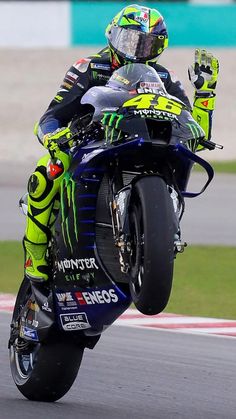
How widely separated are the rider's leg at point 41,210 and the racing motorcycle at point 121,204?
108 mm

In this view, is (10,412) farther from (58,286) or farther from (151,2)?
(151,2)

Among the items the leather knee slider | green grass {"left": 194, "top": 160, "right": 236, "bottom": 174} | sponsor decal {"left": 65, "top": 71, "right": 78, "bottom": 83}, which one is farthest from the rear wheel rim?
green grass {"left": 194, "top": 160, "right": 236, "bottom": 174}

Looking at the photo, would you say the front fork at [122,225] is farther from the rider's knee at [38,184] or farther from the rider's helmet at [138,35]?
the rider's helmet at [138,35]

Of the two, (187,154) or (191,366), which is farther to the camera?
(191,366)

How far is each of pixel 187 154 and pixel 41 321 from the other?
4.10ft

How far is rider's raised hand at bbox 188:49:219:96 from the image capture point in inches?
235

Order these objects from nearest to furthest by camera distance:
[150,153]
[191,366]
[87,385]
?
[150,153] < [87,385] < [191,366]

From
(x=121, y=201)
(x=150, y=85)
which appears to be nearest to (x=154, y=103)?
(x=150, y=85)

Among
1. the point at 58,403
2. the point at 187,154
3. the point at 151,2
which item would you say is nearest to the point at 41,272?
the point at 58,403

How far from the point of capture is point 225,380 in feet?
21.6

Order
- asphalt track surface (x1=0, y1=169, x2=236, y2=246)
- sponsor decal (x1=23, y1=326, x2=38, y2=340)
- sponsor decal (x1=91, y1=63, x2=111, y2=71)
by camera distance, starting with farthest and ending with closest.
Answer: asphalt track surface (x1=0, y1=169, x2=236, y2=246)
sponsor decal (x1=23, y1=326, x2=38, y2=340)
sponsor decal (x1=91, y1=63, x2=111, y2=71)

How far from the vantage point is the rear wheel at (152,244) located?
495cm

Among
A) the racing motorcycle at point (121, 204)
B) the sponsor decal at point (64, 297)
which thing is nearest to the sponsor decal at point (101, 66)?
the racing motorcycle at point (121, 204)

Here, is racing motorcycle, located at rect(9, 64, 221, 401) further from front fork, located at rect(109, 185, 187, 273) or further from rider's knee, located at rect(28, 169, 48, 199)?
rider's knee, located at rect(28, 169, 48, 199)
